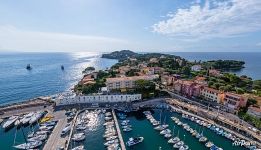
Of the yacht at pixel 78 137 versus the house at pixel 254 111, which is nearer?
the yacht at pixel 78 137

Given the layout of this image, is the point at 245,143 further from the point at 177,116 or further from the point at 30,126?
the point at 30,126

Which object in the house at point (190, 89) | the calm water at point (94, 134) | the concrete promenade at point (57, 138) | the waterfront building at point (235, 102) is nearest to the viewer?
the concrete promenade at point (57, 138)

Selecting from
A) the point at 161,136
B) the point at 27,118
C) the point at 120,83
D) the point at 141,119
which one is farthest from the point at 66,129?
the point at 120,83

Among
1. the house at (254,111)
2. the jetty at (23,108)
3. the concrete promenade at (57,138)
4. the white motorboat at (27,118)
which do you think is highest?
the house at (254,111)

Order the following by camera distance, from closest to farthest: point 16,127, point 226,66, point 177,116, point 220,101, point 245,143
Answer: point 245,143, point 16,127, point 177,116, point 220,101, point 226,66

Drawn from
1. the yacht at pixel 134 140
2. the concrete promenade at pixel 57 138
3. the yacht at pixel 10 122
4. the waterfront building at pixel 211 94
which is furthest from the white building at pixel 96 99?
the waterfront building at pixel 211 94

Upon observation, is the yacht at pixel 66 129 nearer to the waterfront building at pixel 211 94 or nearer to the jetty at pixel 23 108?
the jetty at pixel 23 108

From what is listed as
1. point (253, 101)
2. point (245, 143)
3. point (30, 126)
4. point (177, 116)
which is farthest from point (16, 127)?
point (253, 101)

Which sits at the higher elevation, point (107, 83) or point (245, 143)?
point (107, 83)

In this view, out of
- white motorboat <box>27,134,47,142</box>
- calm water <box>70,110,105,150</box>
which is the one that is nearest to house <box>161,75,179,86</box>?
calm water <box>70,110,105,150</box>
